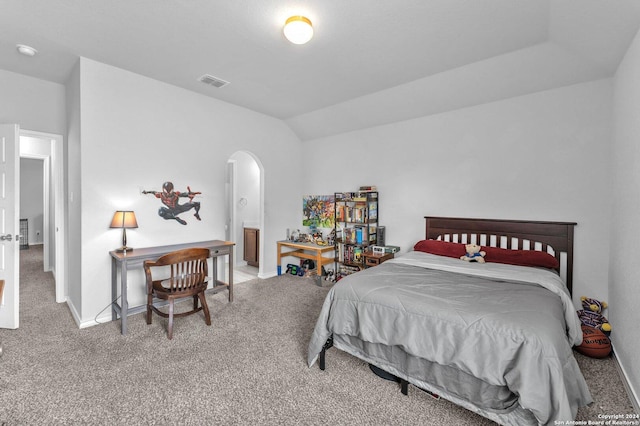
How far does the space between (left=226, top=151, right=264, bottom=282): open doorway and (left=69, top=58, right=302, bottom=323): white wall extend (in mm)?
1134

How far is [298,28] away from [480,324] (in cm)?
243

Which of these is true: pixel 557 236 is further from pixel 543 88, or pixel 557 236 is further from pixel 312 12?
pixel 312 12

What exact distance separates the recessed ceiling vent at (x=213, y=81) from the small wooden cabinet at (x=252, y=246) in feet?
9.07

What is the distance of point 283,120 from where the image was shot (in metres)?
5.22

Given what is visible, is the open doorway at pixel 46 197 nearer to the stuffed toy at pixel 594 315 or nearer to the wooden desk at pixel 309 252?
the wooden desk at pixel 309 252

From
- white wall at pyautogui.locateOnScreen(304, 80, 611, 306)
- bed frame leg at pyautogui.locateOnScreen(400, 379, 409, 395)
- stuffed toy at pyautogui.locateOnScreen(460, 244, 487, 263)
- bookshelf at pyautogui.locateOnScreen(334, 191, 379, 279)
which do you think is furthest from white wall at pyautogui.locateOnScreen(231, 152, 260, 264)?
bed frame leg at pyautogui.locateOnScreen(400, 379, 409, 395)

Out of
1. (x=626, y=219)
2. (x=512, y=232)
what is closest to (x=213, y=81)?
(x=512, y=232)

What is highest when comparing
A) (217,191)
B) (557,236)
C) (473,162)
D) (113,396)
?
(473,162)

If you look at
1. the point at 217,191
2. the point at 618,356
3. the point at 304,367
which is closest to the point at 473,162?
the point at 618,356

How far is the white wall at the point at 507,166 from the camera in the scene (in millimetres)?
2922

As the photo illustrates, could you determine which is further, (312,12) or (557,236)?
(557,236)

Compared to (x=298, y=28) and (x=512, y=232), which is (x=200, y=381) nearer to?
(x=298, y=28)

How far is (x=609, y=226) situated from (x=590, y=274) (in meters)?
0.52

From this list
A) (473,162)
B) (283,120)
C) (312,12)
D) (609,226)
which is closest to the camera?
(312,12)
